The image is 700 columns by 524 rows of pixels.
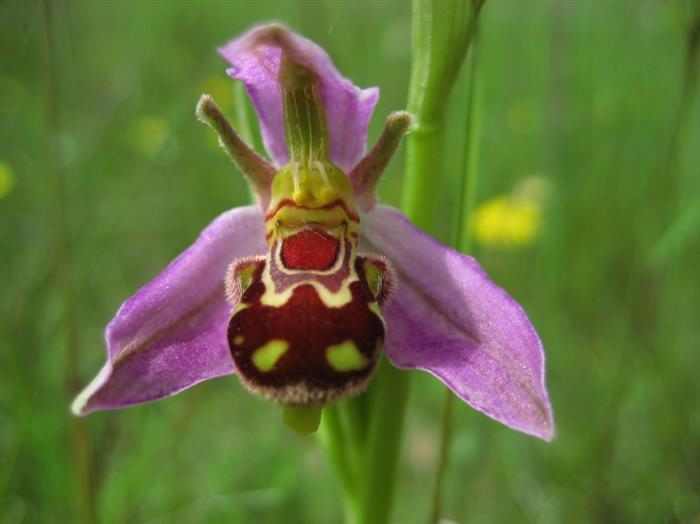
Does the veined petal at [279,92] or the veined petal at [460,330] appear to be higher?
the veined petal at [279,92]

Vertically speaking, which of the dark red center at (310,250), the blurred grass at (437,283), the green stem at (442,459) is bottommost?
the blurred grass at (437,283)

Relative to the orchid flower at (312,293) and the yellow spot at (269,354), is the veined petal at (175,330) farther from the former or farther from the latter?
the yellow spot at (269,354)

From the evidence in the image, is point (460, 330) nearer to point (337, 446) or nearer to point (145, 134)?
point (337, 446)

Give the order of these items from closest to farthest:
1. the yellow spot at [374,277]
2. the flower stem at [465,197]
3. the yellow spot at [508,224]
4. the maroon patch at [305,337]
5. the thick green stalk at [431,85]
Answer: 1. the maroon patch at [305,337]
2. the thick green stalk at [431,85]
3. the yellow spot at [374,277]
4. the flower stem at [465,197]
5. the yellow spot at [508,224]

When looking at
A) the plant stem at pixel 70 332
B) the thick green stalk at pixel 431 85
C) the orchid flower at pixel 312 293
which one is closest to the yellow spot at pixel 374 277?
the orchid flower at pixel 312 293

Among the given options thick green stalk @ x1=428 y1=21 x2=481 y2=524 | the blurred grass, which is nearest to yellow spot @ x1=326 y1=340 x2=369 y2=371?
thick green stalk @ x1=428 y1=21 x2=481 y2=524

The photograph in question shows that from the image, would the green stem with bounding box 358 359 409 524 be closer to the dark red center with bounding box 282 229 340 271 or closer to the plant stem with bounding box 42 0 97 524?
the dark red center with bounding box 282 229 340 271

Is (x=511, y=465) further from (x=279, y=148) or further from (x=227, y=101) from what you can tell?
(x=227, y=101)
